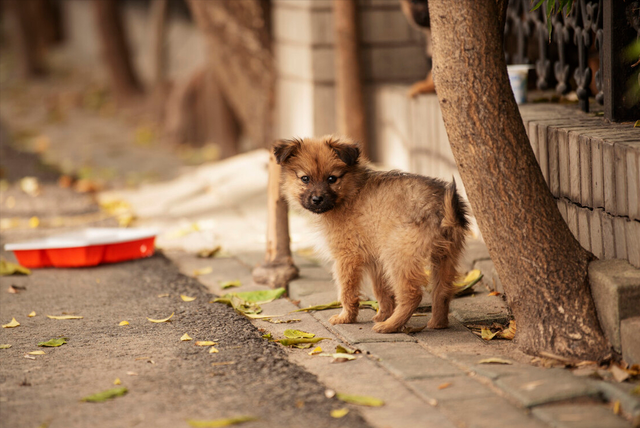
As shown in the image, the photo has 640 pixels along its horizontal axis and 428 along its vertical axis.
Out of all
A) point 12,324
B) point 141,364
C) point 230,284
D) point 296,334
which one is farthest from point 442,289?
point 12,324

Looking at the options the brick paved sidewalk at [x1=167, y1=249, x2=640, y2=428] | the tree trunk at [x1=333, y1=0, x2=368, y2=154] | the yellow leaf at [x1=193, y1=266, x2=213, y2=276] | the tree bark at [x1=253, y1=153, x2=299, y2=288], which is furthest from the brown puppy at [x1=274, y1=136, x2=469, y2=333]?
the tree trunk at [x1=333, y1=0, x2=368, y2=154]

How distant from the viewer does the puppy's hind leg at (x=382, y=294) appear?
470 centimetres

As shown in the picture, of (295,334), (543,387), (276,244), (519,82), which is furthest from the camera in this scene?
(519,82)

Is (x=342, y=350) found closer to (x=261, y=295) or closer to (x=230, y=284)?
(x=261, y=295)

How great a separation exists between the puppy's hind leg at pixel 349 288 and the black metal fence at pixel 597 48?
5.48 ft

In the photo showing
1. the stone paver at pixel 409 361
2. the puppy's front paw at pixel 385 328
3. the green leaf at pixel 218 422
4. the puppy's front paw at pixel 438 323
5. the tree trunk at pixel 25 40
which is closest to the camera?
the green leaf at pixel 218 422

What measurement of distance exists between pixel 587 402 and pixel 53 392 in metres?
2.40

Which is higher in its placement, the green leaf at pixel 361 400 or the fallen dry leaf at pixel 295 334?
the fallen dry leaf at pixel 295 334

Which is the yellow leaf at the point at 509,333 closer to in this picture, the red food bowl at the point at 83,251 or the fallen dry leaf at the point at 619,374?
the fallen dry leaf at the point at 619,374

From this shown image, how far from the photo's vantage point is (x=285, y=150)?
4676 mm

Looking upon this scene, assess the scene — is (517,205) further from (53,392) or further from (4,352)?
(4,352)

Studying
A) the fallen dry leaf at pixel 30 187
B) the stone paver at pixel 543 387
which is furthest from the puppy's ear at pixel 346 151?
the fallen dry leaf at pixel 30 187

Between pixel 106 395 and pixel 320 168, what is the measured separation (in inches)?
70.6

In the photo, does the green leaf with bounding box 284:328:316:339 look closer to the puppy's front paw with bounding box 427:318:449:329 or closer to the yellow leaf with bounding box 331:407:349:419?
the puppy's front paw with bounding box 427:318:449:329
